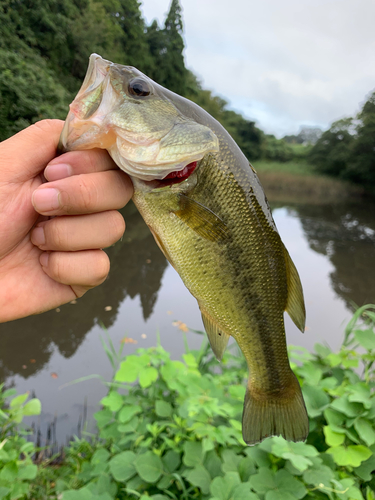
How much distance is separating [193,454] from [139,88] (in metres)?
1.87

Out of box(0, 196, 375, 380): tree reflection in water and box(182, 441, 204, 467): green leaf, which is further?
box(0, 196, 375, 380): tree reflection in water

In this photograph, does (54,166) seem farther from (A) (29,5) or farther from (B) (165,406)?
(A) (29,5)

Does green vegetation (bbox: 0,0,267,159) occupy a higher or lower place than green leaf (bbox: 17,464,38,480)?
Result: higher

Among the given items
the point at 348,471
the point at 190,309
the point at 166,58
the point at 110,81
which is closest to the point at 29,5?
the point at 166,58

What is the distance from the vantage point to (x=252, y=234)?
1.25 meters

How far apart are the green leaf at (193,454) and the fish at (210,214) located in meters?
0.56

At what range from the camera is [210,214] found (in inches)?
46.6

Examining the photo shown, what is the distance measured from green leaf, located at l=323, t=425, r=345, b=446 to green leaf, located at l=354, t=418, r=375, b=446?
10cm

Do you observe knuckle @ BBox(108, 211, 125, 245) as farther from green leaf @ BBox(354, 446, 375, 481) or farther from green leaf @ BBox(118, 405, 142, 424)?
green leaf @ BBox(354, 446, 375, 481)

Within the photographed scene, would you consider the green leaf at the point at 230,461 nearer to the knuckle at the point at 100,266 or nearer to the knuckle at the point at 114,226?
the knuckle at the point at 100,266

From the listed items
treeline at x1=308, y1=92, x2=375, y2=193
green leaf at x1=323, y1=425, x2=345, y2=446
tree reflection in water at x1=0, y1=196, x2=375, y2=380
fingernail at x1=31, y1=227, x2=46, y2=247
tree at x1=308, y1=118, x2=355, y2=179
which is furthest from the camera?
tree at x1=308, y1=118, x2=355, y2=179

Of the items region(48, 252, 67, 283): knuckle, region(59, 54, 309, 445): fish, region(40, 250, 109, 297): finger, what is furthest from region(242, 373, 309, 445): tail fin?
region(48, 252, 67, 283): knuckle

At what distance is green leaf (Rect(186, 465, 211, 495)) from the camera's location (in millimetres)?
1518

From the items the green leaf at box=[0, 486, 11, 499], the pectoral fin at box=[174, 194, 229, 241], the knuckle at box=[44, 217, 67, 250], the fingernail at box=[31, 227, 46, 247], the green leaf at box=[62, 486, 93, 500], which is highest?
the pectoral fin at box=[174, 194, 229, 241]
